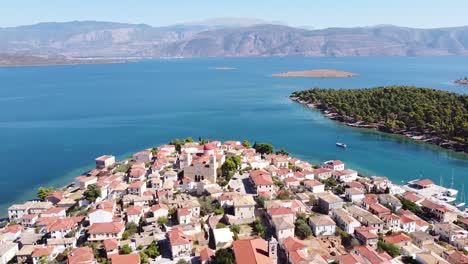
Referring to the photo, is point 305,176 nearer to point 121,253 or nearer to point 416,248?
point 416,248

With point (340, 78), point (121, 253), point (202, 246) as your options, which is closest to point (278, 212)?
point (202, 246)

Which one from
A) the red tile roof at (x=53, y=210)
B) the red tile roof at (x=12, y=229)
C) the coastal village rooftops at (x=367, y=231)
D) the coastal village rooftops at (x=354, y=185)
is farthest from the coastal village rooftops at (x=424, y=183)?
the red tile roof at (x=12, y=229)

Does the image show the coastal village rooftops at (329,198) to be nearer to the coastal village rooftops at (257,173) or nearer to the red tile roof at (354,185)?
the red tile roof at (354,185)

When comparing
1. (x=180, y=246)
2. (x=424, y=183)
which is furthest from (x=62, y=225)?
(x=424, y=183)

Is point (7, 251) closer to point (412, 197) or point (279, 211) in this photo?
point (279, 211)

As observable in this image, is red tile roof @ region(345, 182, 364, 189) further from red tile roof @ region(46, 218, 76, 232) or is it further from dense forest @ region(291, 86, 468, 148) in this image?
dense forest @ region(291, 86, 468, 148)

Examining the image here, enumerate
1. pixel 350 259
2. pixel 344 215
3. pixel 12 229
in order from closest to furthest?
1. pixel 350 259
2. pixel 12 229
3. pixel 344 215
